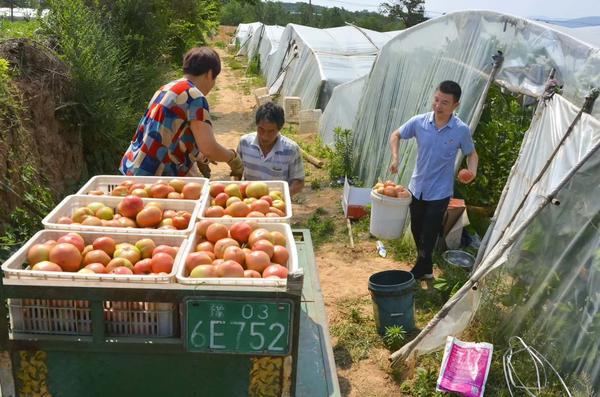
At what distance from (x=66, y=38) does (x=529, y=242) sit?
6577 millimetres

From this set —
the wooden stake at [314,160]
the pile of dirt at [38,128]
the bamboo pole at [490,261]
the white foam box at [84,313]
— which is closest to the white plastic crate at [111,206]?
the white foam box at [84,313]

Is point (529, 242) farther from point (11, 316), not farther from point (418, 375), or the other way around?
point (11, 316)

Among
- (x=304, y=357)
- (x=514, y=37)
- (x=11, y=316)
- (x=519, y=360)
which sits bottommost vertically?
(x=519, y=360)

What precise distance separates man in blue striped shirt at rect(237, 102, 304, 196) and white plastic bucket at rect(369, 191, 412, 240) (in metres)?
1.64

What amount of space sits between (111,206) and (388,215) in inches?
143

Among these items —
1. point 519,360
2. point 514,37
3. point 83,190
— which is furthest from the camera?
point 514,37

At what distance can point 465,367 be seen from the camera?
411 centimetres

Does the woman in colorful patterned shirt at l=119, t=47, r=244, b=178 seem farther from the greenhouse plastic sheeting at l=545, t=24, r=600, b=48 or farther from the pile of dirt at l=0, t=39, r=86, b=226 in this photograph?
the greenhouse plastic sheeting at l=545, t=24, r=600, b=48

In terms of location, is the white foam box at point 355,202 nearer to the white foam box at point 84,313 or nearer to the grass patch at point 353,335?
the grass patch at point 353,335

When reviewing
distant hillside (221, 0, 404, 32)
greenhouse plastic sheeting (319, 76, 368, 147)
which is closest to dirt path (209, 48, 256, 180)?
greenhouse plastic sheeting (319, 76, 368, 147)

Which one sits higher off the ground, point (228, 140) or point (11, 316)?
point (11, 316)

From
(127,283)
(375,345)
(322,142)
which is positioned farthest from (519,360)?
(322,142)

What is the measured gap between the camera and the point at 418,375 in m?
4.37

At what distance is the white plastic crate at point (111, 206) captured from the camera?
8.22 ft
